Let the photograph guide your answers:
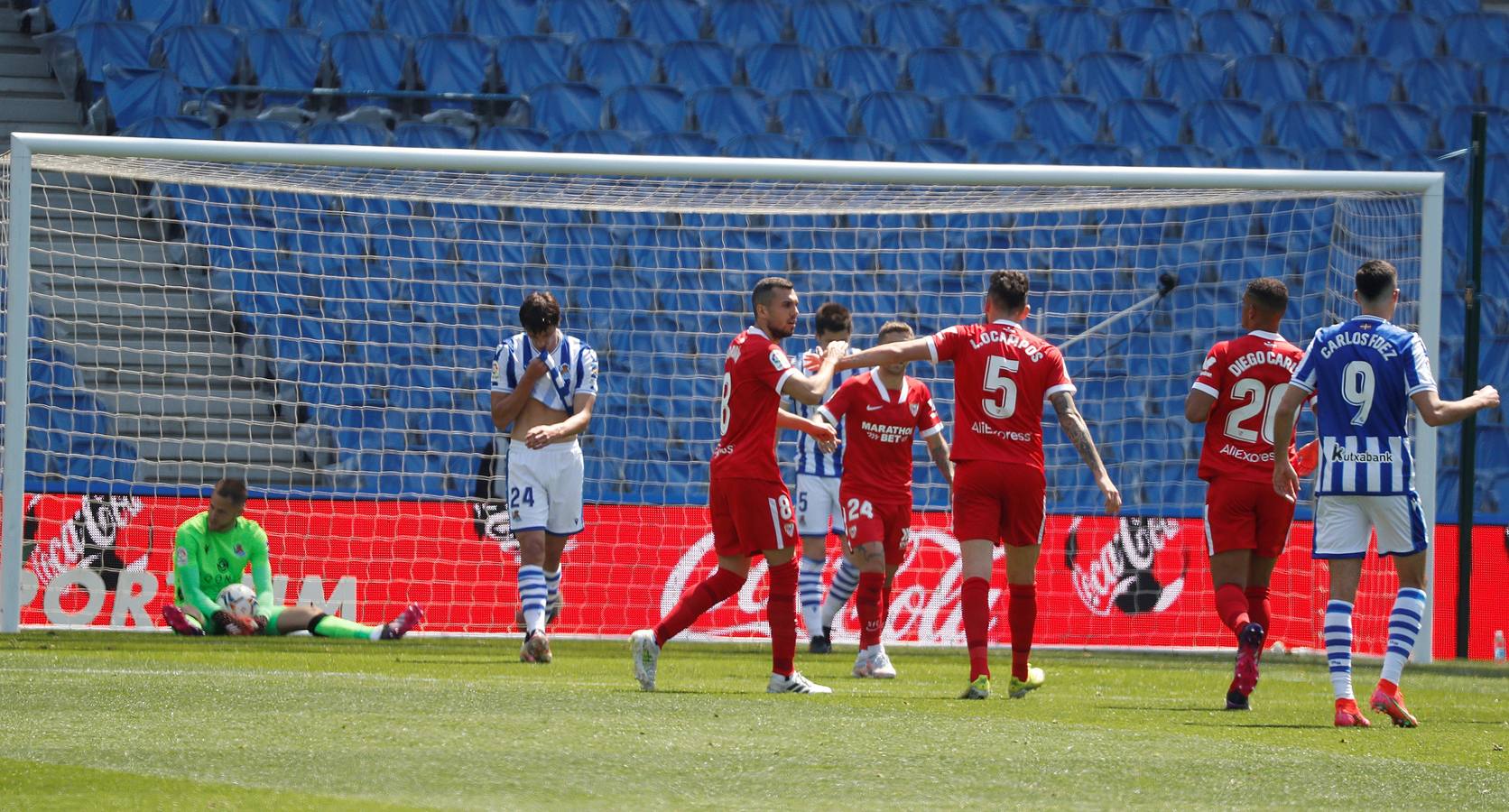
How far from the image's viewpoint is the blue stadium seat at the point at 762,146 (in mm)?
16859

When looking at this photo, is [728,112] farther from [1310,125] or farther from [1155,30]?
[1310,125]

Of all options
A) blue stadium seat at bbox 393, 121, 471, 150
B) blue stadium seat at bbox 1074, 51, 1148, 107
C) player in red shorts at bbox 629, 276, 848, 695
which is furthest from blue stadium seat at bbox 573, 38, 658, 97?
player in red shorts at bbox 629, 276, 848, 695

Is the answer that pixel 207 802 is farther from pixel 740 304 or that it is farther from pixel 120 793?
pixel 740 304

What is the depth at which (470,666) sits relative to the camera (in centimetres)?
861

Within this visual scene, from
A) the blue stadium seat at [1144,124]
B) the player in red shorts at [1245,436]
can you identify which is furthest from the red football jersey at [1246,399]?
the blue stadium seat at [1144,124]

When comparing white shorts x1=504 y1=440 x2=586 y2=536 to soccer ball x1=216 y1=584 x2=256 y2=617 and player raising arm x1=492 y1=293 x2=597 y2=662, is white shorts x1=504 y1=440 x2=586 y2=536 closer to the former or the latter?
player raising arm x1=492 y1=293 x2=597 y2=662

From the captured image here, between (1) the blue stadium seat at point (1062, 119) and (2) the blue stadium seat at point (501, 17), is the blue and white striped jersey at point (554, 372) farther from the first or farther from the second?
(1) the blue stadium seat at point (1062, 119)

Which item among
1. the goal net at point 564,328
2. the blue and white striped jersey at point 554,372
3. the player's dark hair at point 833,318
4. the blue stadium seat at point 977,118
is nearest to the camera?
the blue and white striped jersey at point 554,372

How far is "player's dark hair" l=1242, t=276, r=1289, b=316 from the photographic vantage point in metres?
7.85

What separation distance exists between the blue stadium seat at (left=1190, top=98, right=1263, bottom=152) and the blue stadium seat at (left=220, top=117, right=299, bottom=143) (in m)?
8.89

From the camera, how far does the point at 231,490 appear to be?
1081 cm

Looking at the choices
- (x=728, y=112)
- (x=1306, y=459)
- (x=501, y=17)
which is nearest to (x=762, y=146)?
(x=728, y=112)

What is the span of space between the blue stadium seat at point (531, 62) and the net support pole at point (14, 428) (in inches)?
281

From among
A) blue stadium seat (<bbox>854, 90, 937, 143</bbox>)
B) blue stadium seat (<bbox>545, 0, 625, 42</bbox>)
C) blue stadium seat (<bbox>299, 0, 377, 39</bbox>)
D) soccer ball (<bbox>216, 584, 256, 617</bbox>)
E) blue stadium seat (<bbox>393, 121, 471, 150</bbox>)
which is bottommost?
soccer ball (<bbox>216, 584, 256, 617</bbox>)
